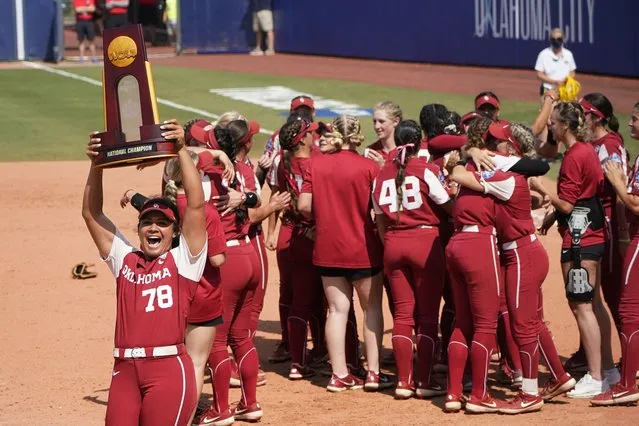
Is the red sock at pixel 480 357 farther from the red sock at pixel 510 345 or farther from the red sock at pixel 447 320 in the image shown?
the red sock at pixel 447 320

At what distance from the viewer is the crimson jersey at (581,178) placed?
7898 mm

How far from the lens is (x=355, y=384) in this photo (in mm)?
8383

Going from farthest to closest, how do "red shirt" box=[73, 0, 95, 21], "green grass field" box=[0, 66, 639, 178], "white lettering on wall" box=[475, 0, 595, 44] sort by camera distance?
"red shirt" box=[73, 0, 95, 21]
"white lettering on wall" box=[475, 0, 595, 44]
"green grass field" box=[0, 66, 639, 178]

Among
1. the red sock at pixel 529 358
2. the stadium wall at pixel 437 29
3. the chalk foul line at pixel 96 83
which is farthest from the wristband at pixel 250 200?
the stadium wall at pixel 437 29

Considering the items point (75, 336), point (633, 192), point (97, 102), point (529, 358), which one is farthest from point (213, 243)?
point (97, 102)

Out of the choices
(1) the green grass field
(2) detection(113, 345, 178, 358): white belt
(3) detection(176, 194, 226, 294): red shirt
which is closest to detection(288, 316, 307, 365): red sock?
(3) detection(176, 194, 226, 294): red shirt

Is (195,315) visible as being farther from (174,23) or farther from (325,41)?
(174,23)

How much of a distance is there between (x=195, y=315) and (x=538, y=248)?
232 cm

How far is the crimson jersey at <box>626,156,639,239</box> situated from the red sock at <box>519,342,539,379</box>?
3.33 feet

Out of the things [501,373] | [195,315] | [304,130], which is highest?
[304,130]

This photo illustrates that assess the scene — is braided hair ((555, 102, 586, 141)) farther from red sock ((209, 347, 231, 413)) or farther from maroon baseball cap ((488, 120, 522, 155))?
red sock ((209, 347, 231, 413))

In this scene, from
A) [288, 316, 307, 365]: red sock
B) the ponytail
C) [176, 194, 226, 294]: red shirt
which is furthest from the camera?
[288, 316, 307, 365]: red sock

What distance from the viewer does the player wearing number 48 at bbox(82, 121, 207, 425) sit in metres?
5.59

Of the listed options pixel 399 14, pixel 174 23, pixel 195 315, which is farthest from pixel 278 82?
pixel 195 315
